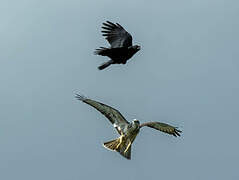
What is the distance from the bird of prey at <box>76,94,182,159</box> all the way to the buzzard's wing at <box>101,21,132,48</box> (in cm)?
429

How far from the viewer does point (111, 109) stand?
20688 mm

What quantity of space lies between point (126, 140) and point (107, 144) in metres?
0.68

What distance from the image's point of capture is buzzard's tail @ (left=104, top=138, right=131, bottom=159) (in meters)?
20.4

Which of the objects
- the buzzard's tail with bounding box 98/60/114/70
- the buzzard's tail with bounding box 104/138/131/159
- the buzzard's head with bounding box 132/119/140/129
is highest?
the buzzard's tail with bounding box 98/60/114/70

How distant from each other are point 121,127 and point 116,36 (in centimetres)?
490

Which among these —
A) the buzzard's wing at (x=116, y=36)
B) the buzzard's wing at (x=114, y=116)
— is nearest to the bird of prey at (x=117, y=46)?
the buzzard's wing at (x=116, y=36)

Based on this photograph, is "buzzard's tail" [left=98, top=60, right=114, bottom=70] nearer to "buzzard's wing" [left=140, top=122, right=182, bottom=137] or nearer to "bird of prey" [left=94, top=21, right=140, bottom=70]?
"bird of prey" [left=94, top=21, right=140, bottom=70]

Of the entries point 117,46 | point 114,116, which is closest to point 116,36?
point 117,46

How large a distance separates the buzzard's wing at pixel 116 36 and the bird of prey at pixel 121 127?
14.1ft

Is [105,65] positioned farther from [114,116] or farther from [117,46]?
[114,116]

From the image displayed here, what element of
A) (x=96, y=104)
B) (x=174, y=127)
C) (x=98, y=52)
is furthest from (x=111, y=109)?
(x=98, y=52)

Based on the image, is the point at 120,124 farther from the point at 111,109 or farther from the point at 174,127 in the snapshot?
the point at 174,127

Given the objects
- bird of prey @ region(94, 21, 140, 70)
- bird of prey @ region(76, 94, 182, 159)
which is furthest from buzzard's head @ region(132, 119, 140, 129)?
bird of prey @ region(94, 21, 140, 70)

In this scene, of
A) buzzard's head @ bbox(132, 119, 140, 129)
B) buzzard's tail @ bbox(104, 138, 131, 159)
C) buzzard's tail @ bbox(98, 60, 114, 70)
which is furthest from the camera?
buzzard's tail @ bbox(98, 60, 114, 70)
